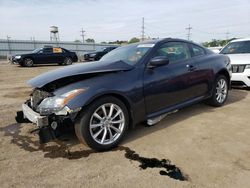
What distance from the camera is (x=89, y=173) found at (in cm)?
292

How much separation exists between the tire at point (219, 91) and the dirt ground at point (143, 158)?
81 centimetres

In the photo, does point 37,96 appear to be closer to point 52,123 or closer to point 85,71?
point 52,123

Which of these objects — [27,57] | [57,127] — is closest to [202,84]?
[57,127]

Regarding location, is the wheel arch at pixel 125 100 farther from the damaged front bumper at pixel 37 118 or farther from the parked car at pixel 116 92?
the damaged front bumper at pixel 37 118

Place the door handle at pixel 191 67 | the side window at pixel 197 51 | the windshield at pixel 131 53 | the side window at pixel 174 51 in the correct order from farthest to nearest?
the side window at pixel 197 51
the door handle at pixel 191 67
the side window at pixel 174 51
the windshield at pixel 131 53

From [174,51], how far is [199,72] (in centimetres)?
68

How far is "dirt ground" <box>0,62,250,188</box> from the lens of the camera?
2758 mm

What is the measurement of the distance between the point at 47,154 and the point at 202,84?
3.13 metres

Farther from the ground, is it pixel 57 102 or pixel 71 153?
pixel 57 102

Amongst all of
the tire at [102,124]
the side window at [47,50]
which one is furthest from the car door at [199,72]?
the side window at [47,50]

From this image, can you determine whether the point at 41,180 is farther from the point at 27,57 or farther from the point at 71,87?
the point at 27,57

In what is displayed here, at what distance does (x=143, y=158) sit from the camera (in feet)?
10.6

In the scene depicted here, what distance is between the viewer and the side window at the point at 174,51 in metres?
4.35

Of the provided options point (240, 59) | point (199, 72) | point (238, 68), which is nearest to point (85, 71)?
point (199, 72)
